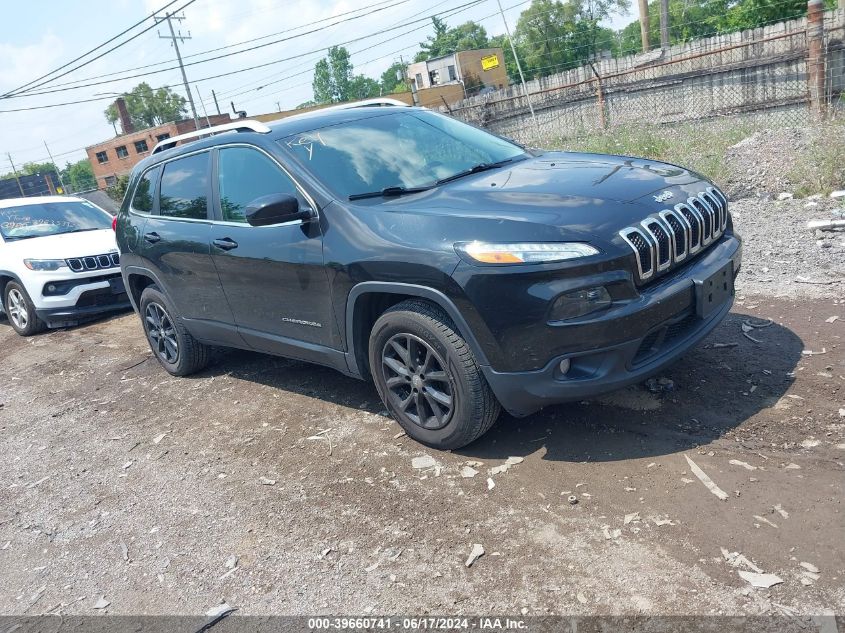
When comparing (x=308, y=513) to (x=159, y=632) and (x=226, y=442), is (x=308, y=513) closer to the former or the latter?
(x=159, y=632)

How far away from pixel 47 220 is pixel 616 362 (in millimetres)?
8684

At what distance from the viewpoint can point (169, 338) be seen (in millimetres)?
5906

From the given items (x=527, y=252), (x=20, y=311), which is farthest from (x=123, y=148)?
(x=527, y=252)

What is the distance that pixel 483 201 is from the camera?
3.55 m

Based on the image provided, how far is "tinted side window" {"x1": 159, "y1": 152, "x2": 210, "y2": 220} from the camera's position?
4.93 meters

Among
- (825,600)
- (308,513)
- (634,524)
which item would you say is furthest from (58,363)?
(825,600)

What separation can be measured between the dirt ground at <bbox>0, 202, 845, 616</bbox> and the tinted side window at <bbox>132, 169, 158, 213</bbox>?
1739 millimetres

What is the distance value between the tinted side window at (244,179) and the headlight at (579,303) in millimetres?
1835

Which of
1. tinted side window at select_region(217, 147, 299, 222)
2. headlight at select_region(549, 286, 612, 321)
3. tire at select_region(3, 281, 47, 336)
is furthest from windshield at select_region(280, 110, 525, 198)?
tire at select_region(3, 281, 47, 336)

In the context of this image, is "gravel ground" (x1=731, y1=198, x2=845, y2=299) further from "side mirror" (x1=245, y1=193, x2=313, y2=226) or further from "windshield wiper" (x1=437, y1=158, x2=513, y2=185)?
"side mirror" (x1=245, y1=193, x2=313, y2=226)

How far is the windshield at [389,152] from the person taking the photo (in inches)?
160

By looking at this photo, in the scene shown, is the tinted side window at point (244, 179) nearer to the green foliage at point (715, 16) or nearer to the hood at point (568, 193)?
the hood at point (568, 193)

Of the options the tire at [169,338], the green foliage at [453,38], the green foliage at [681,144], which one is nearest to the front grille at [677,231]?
the tire at [169,338]

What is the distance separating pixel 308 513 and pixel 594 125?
16413mm
